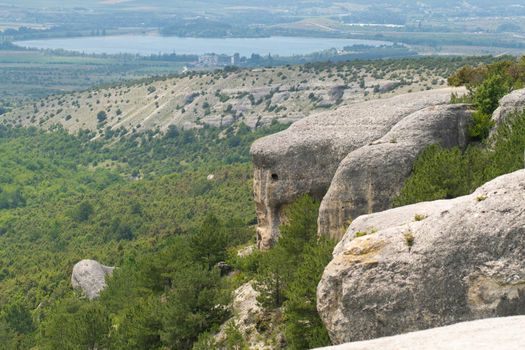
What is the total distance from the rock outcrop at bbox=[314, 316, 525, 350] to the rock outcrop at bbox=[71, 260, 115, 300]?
54.6 m

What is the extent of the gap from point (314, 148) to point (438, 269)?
58.8 feet

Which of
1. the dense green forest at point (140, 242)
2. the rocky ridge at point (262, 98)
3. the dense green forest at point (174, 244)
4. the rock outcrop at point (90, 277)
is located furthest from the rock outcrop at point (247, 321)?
the rocky ridge at point (262, 98)

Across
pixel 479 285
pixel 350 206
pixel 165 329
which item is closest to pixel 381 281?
pixel 479 285

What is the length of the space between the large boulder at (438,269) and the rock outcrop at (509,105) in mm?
14067

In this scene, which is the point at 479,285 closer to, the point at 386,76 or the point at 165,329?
the point at 165,329

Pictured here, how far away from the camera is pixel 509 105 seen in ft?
119

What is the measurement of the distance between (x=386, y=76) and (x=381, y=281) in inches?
5688

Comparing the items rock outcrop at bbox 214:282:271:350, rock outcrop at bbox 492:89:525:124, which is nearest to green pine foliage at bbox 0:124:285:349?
rock outcrop at bbox 214:282:271:350

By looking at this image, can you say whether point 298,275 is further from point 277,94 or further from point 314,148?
point 277,94

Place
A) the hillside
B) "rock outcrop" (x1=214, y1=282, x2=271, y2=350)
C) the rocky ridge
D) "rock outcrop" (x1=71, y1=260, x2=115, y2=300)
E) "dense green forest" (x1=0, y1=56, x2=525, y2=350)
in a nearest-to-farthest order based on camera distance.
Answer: "dense green forest" (x1=0, y1=56, x2=525, y2=350), "rock outcrop" (x1=214, y1=282, x2=271, y2=350), "rock outcrop" (x1=71, y1=260, x2=115, y2=300), the hillside, the rocky ridge

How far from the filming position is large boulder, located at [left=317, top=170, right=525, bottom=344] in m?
20.7

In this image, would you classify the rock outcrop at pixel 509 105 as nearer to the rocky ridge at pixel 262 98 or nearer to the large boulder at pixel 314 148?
the large boulder at pixel 314 148

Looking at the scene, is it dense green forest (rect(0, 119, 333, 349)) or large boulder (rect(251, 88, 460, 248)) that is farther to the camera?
large boulder (rect(251, 88, 460, 248))

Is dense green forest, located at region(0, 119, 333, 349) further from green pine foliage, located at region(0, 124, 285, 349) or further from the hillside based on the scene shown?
the hillside
